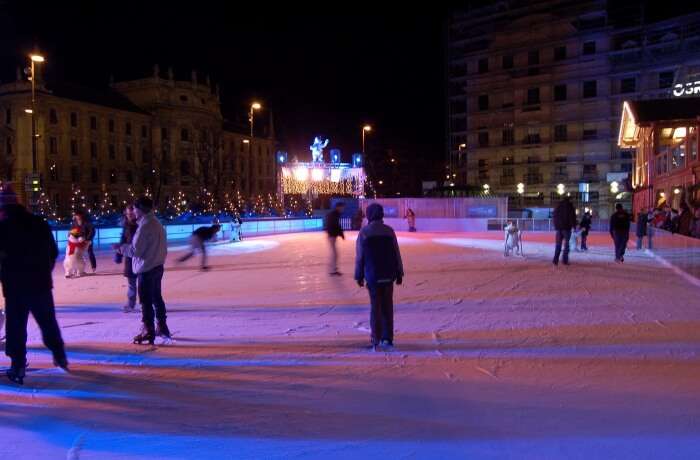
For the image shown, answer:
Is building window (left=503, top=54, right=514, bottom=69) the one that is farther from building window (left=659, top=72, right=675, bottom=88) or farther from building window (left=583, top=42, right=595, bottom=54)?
building window (left=659, top=72, right=675, bottom=88)

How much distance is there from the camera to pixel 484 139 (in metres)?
61.0

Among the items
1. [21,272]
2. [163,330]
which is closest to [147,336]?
[163,330]

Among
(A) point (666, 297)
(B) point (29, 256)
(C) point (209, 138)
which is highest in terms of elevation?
(C) point (209, 138)

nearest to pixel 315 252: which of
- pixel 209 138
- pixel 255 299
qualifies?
pixel 255 299

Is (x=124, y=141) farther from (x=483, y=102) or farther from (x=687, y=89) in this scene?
(x=687, y=89)

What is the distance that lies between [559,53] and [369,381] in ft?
185

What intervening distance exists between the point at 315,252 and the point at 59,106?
160 feet

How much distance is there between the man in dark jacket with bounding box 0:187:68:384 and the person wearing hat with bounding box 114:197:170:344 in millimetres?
1119

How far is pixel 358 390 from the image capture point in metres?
4.96

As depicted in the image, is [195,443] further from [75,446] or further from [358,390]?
[358,390]

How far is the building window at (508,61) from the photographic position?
58.4 m

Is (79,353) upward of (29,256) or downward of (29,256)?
downward

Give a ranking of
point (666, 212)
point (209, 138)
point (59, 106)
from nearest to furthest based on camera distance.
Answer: point (666, 212)
point (59, 106)
point (209, 138)

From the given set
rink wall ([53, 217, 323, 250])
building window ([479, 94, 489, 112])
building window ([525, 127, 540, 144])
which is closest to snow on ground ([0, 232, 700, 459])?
rink wall ([53, 217, 323, 250])
